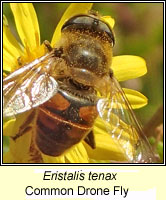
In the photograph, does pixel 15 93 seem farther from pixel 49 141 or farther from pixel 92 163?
pixel 92 163

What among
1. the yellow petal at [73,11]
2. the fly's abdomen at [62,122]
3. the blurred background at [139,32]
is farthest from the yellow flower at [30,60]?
the blurred background at [139,32]

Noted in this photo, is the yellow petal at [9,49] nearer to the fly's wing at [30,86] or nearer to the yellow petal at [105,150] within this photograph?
the fly's wing at [30,86]

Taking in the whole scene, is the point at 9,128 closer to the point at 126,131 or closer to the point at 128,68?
the point at 126,131

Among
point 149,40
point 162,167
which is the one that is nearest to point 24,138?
point 162,167

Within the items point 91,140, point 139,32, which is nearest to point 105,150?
point 91,140

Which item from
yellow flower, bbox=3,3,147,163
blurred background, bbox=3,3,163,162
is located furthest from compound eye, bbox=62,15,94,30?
blurred background, bbox=3,3,163,162

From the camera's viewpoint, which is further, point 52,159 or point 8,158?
point 8,158

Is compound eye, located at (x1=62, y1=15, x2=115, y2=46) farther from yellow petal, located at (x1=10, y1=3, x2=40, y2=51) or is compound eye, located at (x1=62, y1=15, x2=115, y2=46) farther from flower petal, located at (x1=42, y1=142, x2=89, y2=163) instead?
flower petal, located at (x1=42, y1=142, x2=89, y2=163)

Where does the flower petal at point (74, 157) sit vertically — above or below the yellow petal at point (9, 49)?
below

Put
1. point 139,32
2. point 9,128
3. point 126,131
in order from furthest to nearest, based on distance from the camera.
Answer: point 139,32 < point 9,128 < point 126,131
